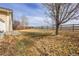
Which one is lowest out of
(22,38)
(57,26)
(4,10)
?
(22,38)

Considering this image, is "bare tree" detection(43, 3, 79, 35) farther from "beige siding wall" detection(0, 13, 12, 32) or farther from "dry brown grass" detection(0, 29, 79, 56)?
"beige siding wall" detection(0, 13, 12, 32)

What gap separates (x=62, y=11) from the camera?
8.20ft

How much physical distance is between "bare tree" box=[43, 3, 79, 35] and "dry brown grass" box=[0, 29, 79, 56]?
16 cm

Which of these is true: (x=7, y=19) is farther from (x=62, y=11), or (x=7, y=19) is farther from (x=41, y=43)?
(x=62, y=11)

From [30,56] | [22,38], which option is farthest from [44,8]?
[30,56]

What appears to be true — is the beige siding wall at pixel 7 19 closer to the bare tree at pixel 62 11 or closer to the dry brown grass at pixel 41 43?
the dry brown grass at pixel 41 43

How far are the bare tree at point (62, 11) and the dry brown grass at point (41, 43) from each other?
0.52 ft

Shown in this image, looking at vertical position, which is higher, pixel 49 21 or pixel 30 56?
pixel 49 21

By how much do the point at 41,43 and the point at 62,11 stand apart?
19.0 inches

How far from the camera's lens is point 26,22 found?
98.3 inches

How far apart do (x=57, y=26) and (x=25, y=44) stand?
46 cm

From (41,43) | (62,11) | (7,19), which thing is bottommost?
(41,43)

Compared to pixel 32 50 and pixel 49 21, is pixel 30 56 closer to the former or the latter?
pixel 32 50

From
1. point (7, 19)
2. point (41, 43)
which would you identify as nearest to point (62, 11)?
point (41, 43)
